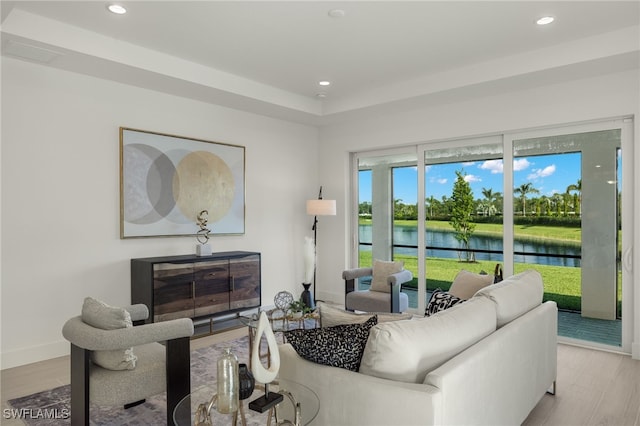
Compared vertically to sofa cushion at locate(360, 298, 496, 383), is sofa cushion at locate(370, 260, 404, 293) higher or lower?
lower

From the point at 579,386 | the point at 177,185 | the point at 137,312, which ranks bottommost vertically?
the point at 579,386

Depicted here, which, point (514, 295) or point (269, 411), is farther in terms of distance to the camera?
point (514, 295)

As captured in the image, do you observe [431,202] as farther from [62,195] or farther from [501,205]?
[62,195]

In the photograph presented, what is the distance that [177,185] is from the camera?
4.75 m

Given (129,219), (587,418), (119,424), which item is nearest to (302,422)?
(119,424)

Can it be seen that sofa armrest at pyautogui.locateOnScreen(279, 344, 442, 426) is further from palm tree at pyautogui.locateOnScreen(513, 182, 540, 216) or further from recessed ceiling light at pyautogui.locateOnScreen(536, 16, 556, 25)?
palm tree at pyautogui.locateOnScreen(513, 182, 540, 216)

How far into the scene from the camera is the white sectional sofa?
5.40 ft

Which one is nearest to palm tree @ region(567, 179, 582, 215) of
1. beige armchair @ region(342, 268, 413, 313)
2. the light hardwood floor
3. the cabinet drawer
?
the light hardwood floor

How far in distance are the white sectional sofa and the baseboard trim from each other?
287 cm

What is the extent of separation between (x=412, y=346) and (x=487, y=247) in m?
3.61

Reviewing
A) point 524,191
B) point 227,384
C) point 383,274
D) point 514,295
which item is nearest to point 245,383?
point 227,384

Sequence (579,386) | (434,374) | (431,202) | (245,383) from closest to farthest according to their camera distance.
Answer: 1. (434,374)
2. (245,383)
3. (579,386)
4. (431,202)

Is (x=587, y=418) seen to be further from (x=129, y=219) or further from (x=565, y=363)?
(x=129, y=219)

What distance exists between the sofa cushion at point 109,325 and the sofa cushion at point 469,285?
2.41 meters
